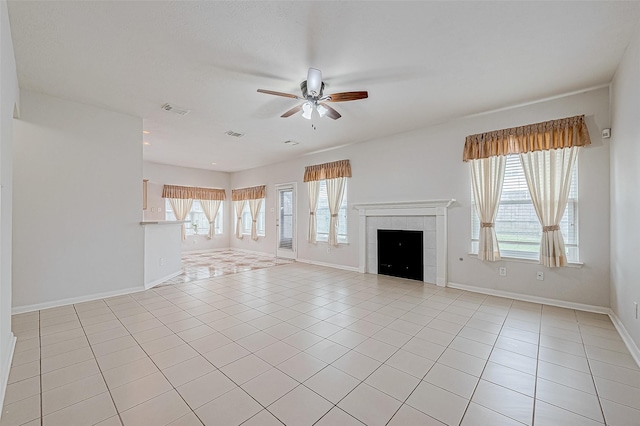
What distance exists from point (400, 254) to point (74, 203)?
17.6 feet

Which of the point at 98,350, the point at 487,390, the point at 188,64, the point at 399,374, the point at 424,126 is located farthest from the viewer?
the point at 424,126

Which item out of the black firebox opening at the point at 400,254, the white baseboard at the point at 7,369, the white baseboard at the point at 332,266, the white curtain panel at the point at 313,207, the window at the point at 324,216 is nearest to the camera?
the white baseboard at the point at 7,369

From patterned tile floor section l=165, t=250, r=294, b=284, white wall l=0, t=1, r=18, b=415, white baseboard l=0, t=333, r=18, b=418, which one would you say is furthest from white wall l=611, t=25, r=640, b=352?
patterned tile floor section l=165, t=250, r=294, b=284

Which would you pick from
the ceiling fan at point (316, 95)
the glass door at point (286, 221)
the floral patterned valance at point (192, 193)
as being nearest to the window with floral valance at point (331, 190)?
the glass door at point (286, 221)

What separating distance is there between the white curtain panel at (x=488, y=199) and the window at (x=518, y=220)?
0.33 ft

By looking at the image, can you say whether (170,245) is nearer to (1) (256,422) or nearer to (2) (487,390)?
(1) (256,422)

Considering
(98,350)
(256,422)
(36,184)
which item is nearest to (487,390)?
(256,422)

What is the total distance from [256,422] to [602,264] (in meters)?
4.34

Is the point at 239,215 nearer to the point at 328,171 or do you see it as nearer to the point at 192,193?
the point at 192,193

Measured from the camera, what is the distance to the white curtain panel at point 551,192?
11.7 ft

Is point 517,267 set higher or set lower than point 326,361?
higher

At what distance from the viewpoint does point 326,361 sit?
7.56 ft

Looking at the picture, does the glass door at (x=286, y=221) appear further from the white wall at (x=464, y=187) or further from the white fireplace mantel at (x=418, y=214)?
the white fireplace mantel at (x=418, y=214)

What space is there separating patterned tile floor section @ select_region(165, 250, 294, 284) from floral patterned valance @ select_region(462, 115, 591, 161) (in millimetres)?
5001
